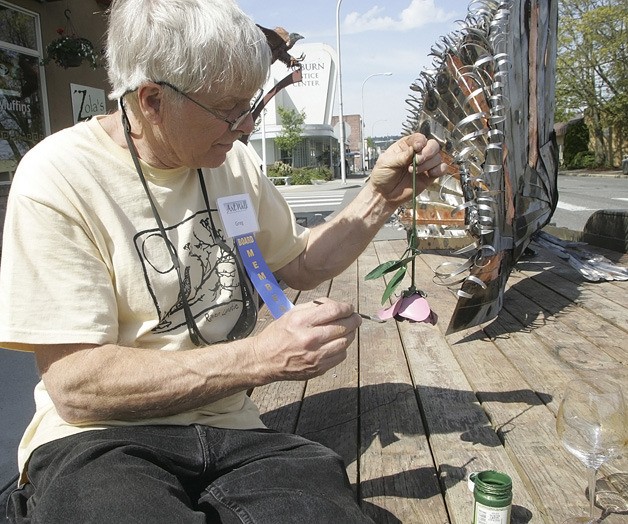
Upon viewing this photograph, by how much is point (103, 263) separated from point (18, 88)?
21.9 ft

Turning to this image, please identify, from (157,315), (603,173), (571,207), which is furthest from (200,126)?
(603,173)

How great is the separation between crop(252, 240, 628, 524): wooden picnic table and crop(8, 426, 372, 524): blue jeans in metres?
0.22

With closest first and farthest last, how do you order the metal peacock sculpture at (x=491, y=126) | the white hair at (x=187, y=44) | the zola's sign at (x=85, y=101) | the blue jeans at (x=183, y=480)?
the blue jeans at (x=183, y=480), the white hair at (x=187, y=44), the metal peacock sculpture at (x=491, y=126), the zola's sign at (x=85, y=101)

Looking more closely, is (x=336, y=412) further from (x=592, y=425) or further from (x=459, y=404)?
(x=592, y=425)

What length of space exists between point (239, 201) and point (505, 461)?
3.30 feet

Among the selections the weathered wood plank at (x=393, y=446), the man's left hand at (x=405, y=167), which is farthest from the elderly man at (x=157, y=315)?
the man's left hand at (x=405, y=167)

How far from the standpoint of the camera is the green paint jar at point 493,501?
51.9 inches

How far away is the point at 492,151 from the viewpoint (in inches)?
97.7

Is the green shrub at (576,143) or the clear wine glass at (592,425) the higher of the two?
the green shrub at (576,143)

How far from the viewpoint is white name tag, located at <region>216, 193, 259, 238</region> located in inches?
68.9

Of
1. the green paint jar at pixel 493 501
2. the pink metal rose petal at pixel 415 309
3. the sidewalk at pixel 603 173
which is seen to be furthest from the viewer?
the sidewalk at pixel 603 173

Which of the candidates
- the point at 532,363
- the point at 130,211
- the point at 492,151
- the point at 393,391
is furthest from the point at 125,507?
the point at 492,151

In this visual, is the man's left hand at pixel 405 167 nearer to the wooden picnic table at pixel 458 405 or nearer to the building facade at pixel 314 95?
the wooden picnic table at pixel 458 405

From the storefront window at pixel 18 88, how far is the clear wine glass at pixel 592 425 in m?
6.95
